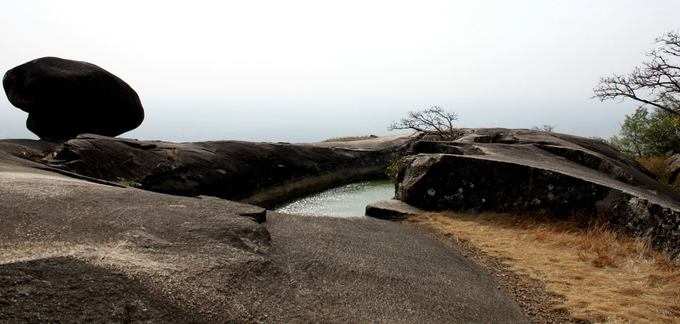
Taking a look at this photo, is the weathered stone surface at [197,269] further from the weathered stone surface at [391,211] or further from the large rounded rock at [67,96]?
the large rounded rock at [67,96]

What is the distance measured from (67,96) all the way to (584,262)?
76.1 ft

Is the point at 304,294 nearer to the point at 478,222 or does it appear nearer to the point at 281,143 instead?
the point at 478,222

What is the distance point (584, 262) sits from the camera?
10398 millimetres

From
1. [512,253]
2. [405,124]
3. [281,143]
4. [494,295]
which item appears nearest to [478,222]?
[512,253]

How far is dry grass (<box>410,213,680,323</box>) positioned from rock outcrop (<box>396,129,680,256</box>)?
0.54m

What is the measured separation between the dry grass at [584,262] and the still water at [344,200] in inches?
225

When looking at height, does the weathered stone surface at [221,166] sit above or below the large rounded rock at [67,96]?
below

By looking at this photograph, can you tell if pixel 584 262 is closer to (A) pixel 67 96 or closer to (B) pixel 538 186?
(B) pixel 538 186

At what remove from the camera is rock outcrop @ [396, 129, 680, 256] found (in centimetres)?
1169

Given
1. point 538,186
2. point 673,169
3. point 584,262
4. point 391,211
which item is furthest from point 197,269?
point 673,169

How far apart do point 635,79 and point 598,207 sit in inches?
464

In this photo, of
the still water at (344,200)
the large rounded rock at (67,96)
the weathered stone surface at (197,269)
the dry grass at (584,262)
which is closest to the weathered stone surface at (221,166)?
the still water at (344,200)

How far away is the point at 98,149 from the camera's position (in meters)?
18.2

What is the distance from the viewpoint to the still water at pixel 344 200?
1952cm
